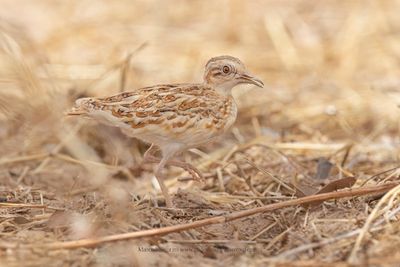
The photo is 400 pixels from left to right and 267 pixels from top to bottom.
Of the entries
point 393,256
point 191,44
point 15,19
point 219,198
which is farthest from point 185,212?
point 15,19

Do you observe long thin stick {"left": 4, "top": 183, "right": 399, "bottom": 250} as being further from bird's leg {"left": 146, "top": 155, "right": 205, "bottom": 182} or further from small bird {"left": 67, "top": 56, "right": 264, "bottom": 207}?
bird's leg {"left": 146, "top": 155, "right": 205, "bottom": 182}

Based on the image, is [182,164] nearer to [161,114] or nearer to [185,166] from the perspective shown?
[185,166]

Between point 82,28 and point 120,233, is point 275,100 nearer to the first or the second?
point 82,28

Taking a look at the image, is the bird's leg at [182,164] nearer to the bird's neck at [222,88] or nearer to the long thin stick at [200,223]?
the bird's neck at [222,88]

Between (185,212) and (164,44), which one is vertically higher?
(164,44)

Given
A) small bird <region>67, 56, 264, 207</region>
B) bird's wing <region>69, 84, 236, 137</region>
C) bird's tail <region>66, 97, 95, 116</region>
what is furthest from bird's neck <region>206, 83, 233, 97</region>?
bird's tail <region>66, 97, 95, 116</region>

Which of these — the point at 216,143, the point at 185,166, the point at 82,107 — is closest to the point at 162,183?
the point at 185,166

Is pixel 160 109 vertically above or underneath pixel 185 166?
above

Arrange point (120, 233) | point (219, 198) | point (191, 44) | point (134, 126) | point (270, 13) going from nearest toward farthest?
point (120, 233), point (134, 126), point (219, 198), point (191, 44), point (270, 13)
